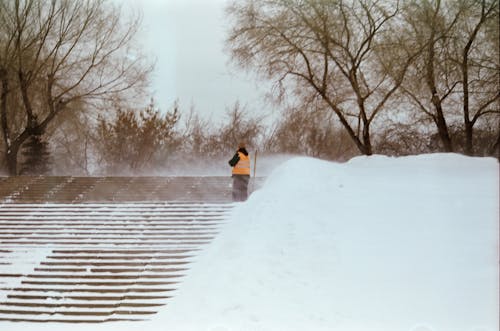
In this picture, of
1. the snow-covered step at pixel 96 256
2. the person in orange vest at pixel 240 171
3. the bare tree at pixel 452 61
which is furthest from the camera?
the bare tree at pixel 452 61

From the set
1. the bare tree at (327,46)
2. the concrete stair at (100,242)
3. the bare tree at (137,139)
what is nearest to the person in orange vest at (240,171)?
the concrete stair at (100,242)

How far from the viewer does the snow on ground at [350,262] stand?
5.04 metres

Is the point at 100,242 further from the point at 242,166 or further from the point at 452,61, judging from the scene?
the point at 452,61

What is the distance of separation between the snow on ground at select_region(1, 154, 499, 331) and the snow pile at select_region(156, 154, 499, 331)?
0.05 ft

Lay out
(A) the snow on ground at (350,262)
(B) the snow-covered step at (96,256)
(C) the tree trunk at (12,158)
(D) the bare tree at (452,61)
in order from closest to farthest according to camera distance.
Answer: (A) the snow on ground at (350,262) → (B) the snow-covered step at (96,256) → (D) the bare tree at (452,61) → (C) the tree trunk at (12,158)

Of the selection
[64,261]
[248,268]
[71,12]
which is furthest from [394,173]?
[71,12]

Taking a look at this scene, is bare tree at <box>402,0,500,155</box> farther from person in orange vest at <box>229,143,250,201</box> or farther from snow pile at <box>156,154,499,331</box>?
person in orange vest at <box>229,143,250,201</box>

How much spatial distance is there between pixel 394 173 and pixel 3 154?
646 inches

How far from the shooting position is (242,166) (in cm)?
937

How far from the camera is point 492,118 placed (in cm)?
1373

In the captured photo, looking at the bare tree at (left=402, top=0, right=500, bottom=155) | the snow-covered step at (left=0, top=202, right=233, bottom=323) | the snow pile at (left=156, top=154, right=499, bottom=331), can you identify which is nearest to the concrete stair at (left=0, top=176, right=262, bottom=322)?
the snow-covered step at (left=0, top=202, right=233, bottom=323)

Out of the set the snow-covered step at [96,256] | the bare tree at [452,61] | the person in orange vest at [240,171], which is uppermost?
the bare tree at [452,61]

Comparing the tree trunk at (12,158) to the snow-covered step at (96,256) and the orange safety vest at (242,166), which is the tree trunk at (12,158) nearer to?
the snow-covered step at (96,256)

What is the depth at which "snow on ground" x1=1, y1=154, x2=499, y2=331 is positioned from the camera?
198 inches
